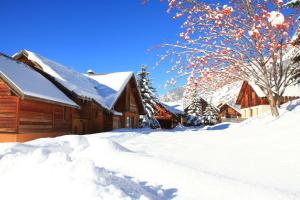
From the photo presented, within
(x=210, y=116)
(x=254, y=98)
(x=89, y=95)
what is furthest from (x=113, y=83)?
(x=210, y=116)

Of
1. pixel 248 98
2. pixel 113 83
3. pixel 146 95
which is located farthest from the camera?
pixel 248 98

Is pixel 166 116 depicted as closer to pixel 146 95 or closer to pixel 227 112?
pixel 146 95

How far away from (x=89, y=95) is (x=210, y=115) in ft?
140

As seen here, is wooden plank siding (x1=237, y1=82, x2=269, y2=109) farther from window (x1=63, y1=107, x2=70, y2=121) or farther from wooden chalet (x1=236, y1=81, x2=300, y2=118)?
window (x1=63, y1=107, x2=70, y2=121)

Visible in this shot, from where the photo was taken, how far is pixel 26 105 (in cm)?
1841

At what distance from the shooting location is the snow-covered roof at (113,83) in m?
28.4

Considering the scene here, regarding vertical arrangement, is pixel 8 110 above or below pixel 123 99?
below

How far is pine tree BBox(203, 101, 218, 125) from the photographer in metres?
63.3

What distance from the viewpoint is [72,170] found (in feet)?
15.9

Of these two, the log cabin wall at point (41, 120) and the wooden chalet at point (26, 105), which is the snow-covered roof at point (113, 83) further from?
the wooden chalet at point (26, 105)

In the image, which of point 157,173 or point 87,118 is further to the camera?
point 87,118

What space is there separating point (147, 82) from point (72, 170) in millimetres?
38598

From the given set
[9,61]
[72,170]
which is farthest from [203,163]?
[9,61]

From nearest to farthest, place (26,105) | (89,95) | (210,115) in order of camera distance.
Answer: (26,105)
(89,95)
(210,115)
